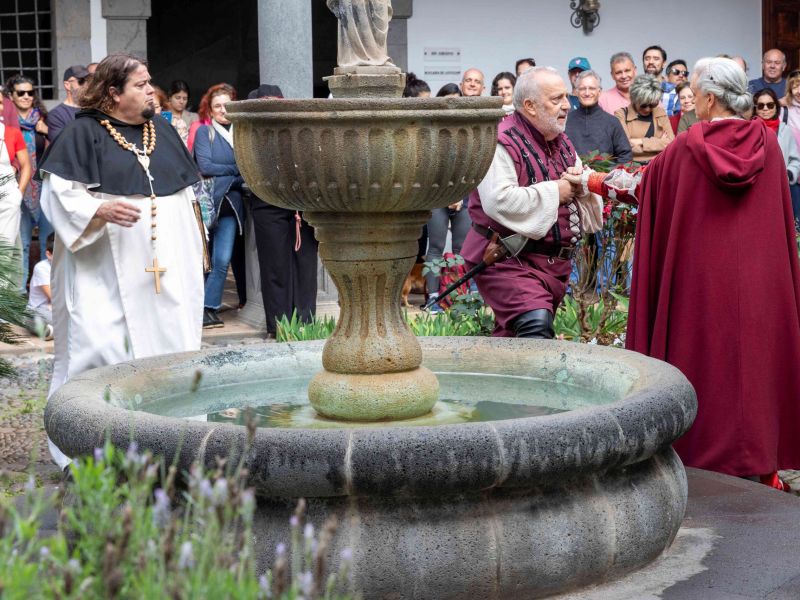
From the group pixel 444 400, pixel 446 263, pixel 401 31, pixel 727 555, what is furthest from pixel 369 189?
pixel 401 31

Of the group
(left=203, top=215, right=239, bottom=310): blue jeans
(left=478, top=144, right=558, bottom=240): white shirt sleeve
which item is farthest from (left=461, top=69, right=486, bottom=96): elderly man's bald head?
(left=478, top=144, right=558, bottom=240): white shirt sleeve

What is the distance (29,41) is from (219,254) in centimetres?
680

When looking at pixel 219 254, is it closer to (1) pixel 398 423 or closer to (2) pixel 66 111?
(2) pixel 66 111

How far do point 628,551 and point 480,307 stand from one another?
148 inches

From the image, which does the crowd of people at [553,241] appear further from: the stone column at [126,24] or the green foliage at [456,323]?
the stone column at [126,24]

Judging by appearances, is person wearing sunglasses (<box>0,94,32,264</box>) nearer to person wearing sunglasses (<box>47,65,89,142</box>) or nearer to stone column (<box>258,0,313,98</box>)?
person wearing sunglasses (<box>47,65,89,142</box>)

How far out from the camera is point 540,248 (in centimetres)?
644

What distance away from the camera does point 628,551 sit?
4363 mm

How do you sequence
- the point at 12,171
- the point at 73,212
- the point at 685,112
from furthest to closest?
the point at 685,112
the point at 12,171
the point at 73,212

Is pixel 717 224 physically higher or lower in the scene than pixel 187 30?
lower

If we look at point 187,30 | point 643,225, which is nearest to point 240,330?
point 643,225

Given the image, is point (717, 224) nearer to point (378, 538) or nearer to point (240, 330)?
point (378, 538)

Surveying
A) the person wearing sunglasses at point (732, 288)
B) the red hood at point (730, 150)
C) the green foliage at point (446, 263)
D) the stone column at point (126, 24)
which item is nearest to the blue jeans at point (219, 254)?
the green foliage at point (446, 263)

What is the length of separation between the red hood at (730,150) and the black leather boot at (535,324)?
0.97 m
